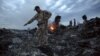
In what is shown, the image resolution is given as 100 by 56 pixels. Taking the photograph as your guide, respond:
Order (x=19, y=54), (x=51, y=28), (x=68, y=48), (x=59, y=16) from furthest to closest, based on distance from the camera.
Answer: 1. (x=59, y=16)
2. (x=51, y=28)
3. (x=68, y=48)
4. (x=19, y=54)

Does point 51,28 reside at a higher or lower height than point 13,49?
higher

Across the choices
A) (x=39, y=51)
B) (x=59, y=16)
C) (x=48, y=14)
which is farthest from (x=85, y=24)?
(x=39, y=51)

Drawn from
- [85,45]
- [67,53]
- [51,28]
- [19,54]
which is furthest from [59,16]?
[19,54]

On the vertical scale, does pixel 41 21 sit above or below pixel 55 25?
below

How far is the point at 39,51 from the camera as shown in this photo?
9211 mm

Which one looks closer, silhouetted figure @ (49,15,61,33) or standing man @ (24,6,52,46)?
standing man @ (24,6,52,46)

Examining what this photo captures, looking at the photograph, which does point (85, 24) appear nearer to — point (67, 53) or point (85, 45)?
point (85, 45)

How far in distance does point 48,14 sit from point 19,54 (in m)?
2.97

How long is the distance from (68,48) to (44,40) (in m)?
2.06

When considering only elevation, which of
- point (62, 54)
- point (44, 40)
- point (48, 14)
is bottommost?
point (62, 54)

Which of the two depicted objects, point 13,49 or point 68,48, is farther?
point 68,48

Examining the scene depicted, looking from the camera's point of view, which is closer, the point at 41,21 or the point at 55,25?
the point at 41,21

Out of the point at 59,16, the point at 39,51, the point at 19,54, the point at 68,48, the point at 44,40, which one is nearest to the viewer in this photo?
the point at 19,54

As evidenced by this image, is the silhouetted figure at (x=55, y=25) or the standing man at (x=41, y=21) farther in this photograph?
the silhouetted figure at (x=55, y=25)
